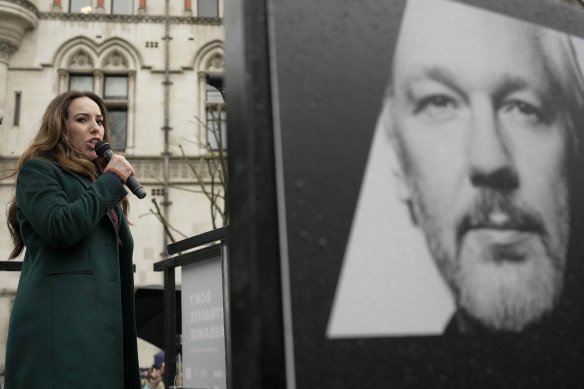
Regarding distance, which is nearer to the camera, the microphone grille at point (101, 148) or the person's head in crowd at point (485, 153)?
the person's head in crowd at point (485, 153)

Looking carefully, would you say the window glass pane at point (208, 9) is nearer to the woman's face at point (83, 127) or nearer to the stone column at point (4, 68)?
the stone column at point (4, 68)

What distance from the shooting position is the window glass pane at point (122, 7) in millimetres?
13162

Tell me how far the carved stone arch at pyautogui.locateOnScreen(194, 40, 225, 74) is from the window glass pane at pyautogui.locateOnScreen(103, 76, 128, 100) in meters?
1.67

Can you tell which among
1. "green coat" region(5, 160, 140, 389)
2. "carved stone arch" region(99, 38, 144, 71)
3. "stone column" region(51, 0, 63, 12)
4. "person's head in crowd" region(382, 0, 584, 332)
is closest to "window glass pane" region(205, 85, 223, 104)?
"carved stone arch" region(99, 38, 144, 71)

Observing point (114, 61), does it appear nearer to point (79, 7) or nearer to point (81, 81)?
point (81, 81)

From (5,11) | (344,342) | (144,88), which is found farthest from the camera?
(144,88)

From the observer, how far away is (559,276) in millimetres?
816

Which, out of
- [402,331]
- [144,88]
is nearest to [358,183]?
[402,331]

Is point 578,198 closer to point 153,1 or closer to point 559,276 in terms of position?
point 559,276

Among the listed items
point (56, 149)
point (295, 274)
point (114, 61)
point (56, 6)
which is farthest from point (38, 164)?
point (56, 6)

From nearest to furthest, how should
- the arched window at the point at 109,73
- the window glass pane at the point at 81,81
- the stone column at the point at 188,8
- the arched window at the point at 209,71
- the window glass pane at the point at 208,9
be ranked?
the arched window at the point at 109,73
the window glass pane at the point at 81,81
the arched window at the point at 209,71
the stone column at the point at 188,8
the window glass pane at the point at 208,9

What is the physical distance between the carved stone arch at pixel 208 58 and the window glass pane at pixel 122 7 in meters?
1.90

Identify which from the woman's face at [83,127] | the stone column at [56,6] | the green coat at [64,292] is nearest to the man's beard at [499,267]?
the green coat at [64,292]

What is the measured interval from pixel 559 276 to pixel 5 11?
1310 cm
